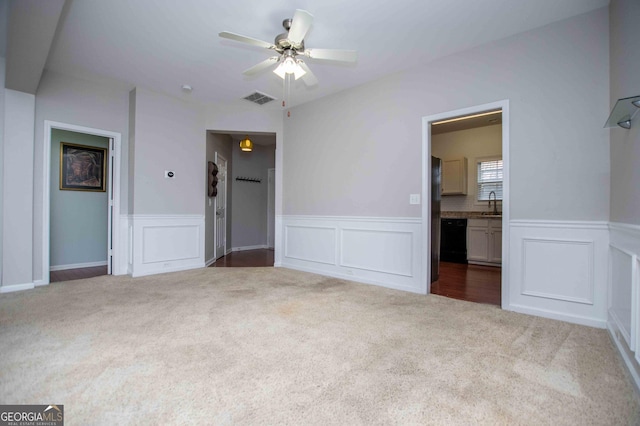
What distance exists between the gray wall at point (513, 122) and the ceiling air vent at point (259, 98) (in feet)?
2.79

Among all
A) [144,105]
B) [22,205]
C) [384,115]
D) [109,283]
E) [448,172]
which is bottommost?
[109,283]

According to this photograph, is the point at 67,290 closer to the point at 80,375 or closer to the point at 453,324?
the point at 80,375

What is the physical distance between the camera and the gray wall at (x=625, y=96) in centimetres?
188

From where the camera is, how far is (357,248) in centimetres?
414

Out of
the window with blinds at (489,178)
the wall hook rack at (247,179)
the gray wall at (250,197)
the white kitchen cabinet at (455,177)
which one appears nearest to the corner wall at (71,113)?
the gray wall at (250,197)

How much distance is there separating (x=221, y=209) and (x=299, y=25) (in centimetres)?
456

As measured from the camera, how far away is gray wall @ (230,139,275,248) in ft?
23.9

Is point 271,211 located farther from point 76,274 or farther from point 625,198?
point 625,198

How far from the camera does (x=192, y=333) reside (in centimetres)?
226

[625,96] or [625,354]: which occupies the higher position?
[625,96]

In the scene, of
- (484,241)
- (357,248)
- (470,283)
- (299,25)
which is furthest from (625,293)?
(484,241)

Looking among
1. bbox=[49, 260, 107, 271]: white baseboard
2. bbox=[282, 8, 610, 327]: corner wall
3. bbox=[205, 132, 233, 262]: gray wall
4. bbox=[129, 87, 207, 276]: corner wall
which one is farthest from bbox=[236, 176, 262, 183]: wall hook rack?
bbox=[282, 8, 610, 327]: corner wall

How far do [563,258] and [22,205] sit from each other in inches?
230

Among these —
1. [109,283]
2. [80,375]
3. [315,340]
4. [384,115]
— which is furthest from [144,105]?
[315,340]
